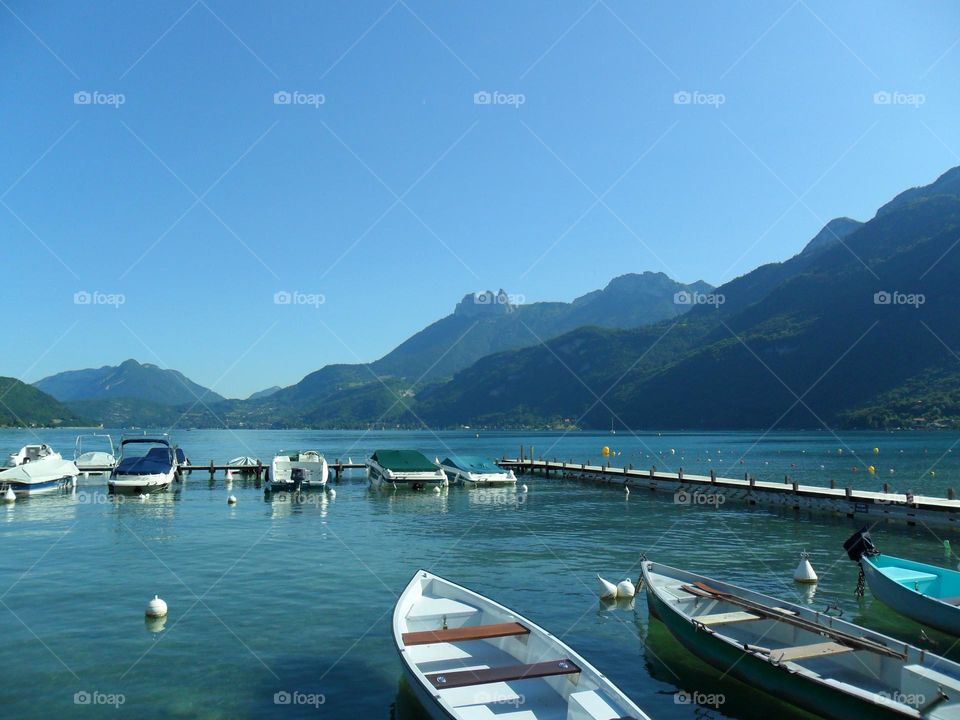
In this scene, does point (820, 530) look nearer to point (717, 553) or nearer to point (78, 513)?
point (717, 553)

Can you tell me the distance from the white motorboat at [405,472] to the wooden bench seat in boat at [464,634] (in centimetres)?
4042

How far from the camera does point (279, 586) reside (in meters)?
22.0

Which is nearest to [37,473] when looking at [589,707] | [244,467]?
[244,467]

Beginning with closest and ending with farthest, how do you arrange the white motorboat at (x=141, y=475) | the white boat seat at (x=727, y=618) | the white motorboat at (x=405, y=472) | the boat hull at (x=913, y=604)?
the white boat seat at (x=727, y=618) < the boat hull at (x=913, y=604) < the white motorboat at (x=141, y=475) < the white motorboat at (x=405, y=472)

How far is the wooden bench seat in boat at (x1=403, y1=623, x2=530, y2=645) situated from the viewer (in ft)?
44.7

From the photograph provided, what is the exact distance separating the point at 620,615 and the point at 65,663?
46.3ft

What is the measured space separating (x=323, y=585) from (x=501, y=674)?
1202 centimetres

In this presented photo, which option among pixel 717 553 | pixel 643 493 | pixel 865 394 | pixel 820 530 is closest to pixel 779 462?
pixel 643 493

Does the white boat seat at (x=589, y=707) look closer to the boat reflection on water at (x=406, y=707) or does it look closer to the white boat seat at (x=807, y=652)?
the boat reflection on water at (x=406, y=707)

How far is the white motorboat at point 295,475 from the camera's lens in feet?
167

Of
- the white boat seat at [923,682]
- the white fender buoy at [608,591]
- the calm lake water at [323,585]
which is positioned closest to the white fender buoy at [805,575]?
the calm lake water at [323,585]

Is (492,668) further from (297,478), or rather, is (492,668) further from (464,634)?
(297,478)

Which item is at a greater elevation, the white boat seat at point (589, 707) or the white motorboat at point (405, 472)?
the white boat seat at point (589, 707)

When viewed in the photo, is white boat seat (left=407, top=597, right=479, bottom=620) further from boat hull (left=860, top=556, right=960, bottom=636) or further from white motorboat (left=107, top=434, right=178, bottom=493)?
white motorboat (left=107, top=434, right=178, bottom=493)
